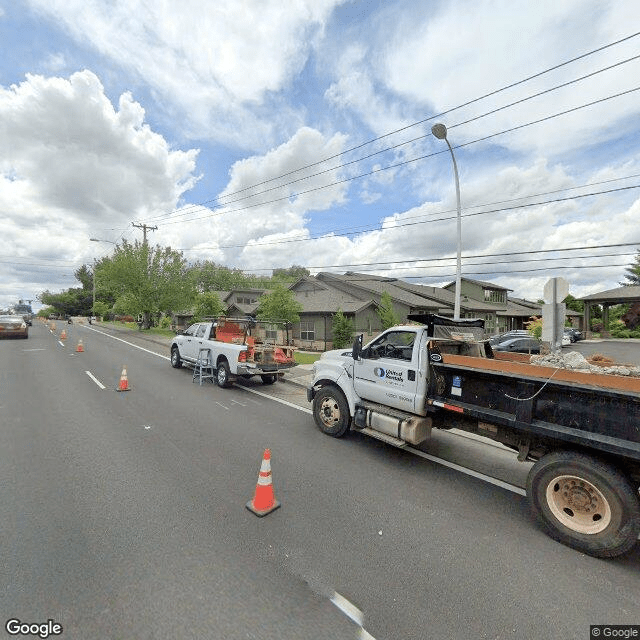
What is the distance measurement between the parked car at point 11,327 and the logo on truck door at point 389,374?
26867 mm

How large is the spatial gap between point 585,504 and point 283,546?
3.18 m

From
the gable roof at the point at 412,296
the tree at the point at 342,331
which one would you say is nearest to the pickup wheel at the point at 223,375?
the tree at the point at 342,331

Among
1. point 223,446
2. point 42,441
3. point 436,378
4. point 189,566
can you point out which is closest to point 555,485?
point 436,378

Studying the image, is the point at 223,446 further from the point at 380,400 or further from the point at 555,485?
the point at 555,485

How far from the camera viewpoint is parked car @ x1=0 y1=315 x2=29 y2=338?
72.5 feet

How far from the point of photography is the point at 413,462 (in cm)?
546

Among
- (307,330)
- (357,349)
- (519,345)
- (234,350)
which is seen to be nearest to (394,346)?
(357,349)

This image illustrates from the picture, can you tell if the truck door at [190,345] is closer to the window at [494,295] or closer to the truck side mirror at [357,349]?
the truck side mirror at [357,349]

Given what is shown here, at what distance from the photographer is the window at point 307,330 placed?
26.3m

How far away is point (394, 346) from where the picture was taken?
5.99 meters

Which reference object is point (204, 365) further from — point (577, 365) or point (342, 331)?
point (342, 331)

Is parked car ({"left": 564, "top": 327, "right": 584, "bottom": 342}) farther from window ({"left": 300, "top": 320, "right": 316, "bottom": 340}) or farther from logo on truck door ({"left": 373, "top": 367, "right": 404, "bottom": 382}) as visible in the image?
logo on truck door ({"left": 373, "top": 367, "right": 404, "bottom": 382})

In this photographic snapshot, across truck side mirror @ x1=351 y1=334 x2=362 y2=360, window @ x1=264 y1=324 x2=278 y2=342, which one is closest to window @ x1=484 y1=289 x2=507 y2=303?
window @ x1=264 y1=324 x2=278 y2=342

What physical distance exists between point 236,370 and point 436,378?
666 centimetres
